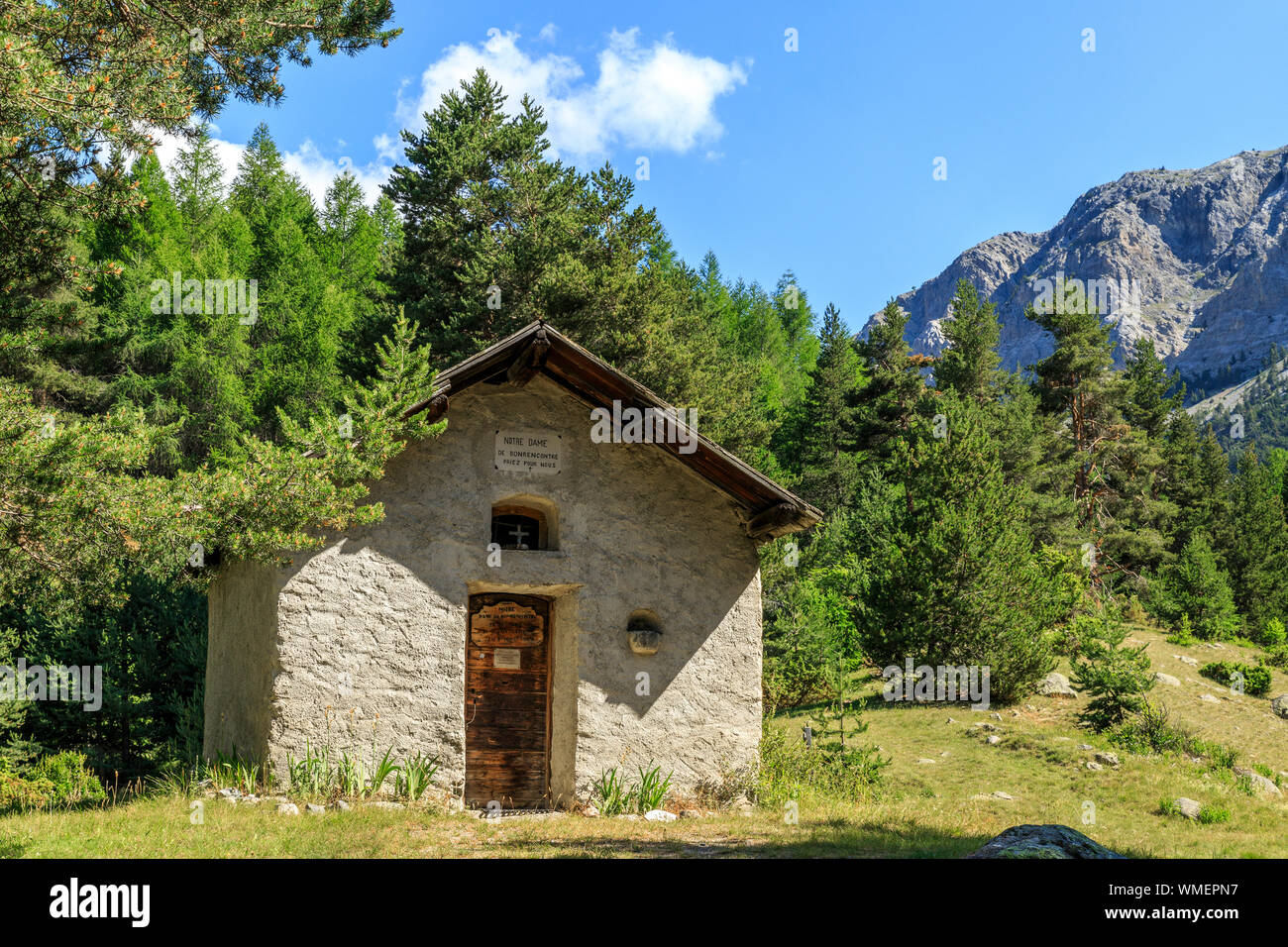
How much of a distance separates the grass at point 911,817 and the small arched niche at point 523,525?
3.01 m

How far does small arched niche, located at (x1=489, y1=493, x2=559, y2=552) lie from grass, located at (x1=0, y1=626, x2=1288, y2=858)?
3006mm

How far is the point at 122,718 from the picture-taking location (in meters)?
15.9

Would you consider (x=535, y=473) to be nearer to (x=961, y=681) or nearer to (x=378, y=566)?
(x=378, y=566)

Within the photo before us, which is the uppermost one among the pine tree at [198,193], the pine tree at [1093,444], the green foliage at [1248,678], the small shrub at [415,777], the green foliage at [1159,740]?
the pine tree at [198,193]

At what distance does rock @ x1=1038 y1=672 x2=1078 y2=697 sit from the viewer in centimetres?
1867

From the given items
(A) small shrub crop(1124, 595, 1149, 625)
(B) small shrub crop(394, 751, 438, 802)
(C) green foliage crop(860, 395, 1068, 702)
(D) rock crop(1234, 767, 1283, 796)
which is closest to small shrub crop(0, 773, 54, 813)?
(B) small shrub crop(394, 751, 438, 802)

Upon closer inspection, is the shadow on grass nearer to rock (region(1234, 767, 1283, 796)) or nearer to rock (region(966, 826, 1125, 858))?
rock (region(966, 826, 1125, 858))

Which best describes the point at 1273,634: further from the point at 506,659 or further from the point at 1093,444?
the point at 506,659

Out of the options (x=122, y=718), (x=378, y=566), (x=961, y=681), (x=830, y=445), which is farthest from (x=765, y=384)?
(x=378, y=566)

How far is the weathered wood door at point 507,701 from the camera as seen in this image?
34.4 feet

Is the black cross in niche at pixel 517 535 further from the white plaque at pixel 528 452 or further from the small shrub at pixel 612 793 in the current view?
the small shrub at pixel 612 793

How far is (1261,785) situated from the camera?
1415cm

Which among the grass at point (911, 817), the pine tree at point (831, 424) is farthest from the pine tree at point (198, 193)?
the grass at point (911, 817)

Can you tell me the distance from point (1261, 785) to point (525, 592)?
11.4 metres
